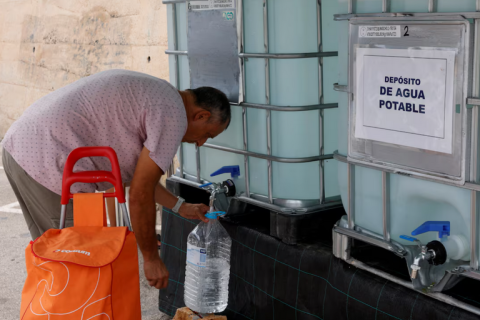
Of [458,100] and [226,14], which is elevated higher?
Answer: [226,14]

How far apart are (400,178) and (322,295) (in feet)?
2.22

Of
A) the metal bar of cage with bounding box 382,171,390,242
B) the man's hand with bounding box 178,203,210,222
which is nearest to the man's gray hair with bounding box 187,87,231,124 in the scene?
the man's hand with bounding box 178,203,210,222

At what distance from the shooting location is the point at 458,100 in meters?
1.73

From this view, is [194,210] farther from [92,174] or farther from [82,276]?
[82,276]

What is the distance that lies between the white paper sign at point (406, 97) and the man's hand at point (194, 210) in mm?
993

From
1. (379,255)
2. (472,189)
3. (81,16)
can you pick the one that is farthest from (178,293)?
(81,16)

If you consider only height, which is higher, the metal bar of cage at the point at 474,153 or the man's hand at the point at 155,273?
the metal bar of cage at the point at 474,153

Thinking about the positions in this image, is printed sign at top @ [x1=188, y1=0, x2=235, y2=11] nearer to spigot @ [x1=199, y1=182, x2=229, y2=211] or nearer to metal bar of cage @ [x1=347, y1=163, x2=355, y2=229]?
spigot @ [x1=199, y1=182, x2=229, y2=211]

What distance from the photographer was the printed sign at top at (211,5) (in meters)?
2.59

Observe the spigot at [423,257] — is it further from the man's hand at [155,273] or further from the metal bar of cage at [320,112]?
the man's hand at [155,273]

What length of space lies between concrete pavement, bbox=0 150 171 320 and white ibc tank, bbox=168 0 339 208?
51.0 inches

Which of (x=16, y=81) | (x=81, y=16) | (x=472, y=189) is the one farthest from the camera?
(x=16, y=81)

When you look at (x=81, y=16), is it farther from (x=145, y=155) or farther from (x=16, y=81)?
(x=145, y=155)

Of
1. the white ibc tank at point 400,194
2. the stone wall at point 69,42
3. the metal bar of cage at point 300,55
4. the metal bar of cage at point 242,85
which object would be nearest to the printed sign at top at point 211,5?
the metal bar of cage at point 242,85
